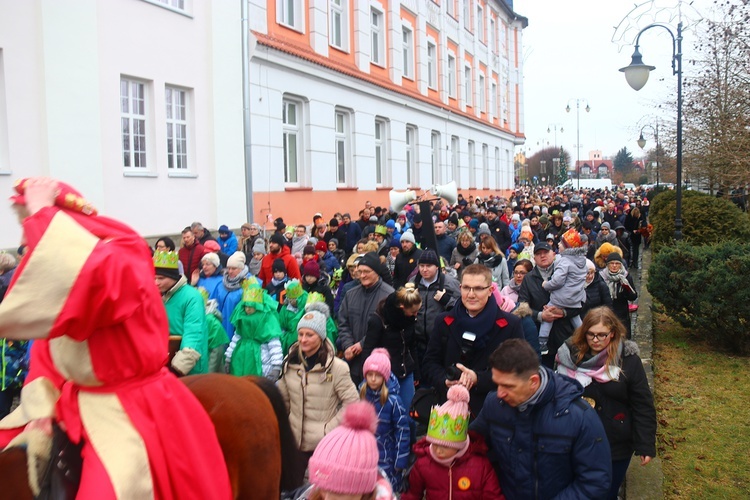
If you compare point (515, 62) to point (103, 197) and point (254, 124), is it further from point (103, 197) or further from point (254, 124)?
point (103, 197)

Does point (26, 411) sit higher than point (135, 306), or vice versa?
point (135, 306)

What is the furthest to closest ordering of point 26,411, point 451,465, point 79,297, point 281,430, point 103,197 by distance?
point 103,197
point 281,430
point 451,465
point 26,411
point 79,297

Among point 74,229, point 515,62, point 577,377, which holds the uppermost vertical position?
point 515,62

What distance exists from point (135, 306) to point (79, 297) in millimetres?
216

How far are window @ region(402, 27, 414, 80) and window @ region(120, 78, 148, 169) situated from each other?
1651 centimetres

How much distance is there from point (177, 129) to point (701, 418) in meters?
12.4

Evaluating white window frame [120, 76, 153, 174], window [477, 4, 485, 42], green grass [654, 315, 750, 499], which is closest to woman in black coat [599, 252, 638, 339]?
green grass [654, 315, 750, 499]

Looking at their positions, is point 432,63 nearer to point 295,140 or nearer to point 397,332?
point 295,140

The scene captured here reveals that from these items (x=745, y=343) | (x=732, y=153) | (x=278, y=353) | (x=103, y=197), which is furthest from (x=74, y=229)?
(x=732, y=153)

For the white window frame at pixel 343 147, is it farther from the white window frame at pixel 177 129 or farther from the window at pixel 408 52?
the white window frame at pixel 177 129

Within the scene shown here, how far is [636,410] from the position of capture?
4617 mm

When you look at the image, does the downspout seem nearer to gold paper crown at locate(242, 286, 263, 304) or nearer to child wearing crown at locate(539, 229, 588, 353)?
gold paper crown at locate(242, 286, 263, 304)

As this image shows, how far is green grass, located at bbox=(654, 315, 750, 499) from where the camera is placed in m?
5.75

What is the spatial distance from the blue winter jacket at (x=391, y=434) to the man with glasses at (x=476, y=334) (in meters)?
0.38
